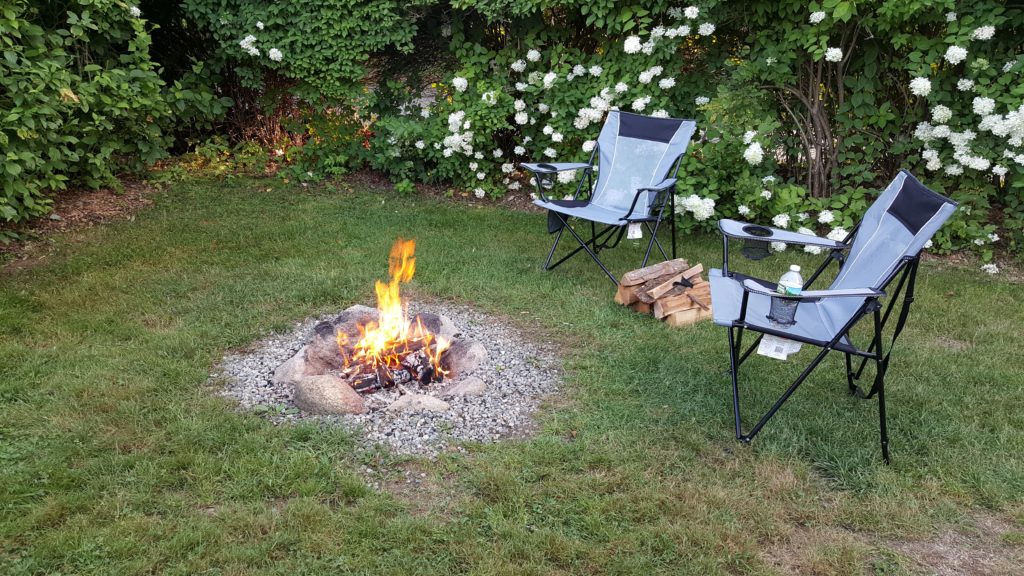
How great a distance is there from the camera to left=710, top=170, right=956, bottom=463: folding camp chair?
2.48 m

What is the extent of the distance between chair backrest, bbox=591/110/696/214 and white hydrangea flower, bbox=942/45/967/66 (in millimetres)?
1519

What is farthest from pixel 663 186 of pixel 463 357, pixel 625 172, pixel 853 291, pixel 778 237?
pixel 853 291

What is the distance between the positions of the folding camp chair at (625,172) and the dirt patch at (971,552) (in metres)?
2.38

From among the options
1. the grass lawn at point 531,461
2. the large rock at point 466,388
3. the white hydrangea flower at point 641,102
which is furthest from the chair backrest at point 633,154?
Answer: the large rock at point 466,388

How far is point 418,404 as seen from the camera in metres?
2.88

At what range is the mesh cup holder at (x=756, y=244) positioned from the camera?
9.95ft

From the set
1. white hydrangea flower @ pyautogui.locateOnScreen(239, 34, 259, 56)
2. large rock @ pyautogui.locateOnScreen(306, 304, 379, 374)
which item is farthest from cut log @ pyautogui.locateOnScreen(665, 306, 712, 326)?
white hydrangea flower @ pyautogui.locateOnScreen(239, 34, 259, 56)

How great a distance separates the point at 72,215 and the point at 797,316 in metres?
4.95

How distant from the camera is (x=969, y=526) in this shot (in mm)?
2299

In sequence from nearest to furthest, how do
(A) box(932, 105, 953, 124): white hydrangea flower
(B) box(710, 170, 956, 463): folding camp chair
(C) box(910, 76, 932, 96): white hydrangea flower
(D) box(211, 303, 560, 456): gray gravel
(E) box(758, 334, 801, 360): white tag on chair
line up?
(B) box(710, 170, 956, 463): folding camp chair < (E) box(758, 334, 801, 360): white tag on chair < (D) box(211, 303, 560, 456): gray gravel < (C) box(910, 76, 932, 96): white hydrangea flower < (A) box(932, 105, 953, 124): white hydrangea flower

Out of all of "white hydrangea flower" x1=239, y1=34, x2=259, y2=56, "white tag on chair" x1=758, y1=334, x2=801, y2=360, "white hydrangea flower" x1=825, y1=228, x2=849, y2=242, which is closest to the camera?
"white tag on chair" x1=758, y1=334, x2=801, y2=360

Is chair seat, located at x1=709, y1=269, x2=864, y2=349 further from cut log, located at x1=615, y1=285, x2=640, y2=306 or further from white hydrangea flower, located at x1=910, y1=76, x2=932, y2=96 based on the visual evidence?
white hydrangea flower, located at x1=910, y1=76, x2=932, y2=96

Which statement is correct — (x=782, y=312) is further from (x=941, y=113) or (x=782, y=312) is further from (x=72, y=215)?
(x=72, y=215)

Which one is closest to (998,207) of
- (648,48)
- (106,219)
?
(648,48)
